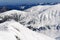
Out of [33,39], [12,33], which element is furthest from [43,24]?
[12,33]

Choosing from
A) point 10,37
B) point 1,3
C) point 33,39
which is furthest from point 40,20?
point 1,3

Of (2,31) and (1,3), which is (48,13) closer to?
(2,31)

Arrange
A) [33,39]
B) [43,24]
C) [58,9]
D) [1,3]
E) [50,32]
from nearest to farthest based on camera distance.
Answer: [33,39] → [50,32] → [43,24] → [58,9] → [1,3]

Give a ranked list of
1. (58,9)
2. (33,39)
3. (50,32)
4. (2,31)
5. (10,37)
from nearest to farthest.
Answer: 1. (10,37)
2. (2,31)
3. (33,39)
4. (50,32)
5. (58,9)

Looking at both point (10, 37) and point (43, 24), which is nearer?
point (10, 37)

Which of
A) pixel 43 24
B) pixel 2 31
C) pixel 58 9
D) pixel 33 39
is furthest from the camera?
pixel 58 9

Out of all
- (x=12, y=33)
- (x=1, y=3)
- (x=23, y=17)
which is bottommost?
(x=1, y=3)

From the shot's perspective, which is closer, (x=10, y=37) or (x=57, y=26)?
(x=10, y=37)

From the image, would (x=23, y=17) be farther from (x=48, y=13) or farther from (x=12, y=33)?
(x=12, y=33)

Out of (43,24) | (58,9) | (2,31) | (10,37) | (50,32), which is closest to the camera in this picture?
(10,37)

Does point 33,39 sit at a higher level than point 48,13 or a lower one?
higher
